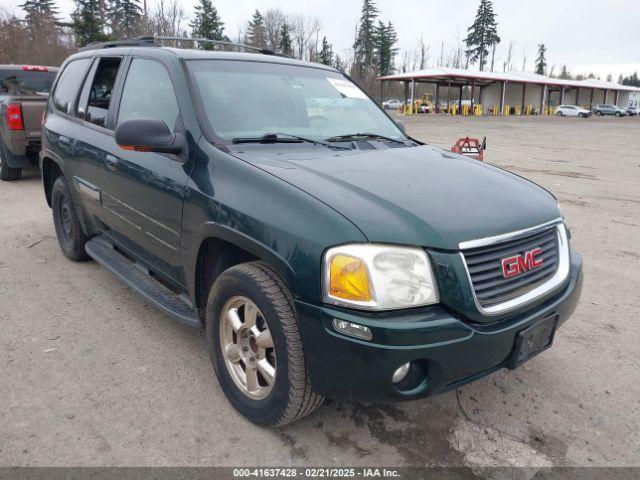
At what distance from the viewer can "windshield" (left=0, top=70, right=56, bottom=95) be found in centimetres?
954

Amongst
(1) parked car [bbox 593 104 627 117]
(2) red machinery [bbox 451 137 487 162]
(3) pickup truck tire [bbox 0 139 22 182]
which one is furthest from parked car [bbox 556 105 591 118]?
(3) pickup truck tire [bbox 0 139 22 182]

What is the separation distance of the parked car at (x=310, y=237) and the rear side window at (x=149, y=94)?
0.02 metres

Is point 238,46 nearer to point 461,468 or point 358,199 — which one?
point 358,199

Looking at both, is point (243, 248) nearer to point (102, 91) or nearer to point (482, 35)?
point (102, 91)

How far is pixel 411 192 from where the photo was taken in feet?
7.97

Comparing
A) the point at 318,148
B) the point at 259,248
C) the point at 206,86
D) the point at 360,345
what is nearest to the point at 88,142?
the point at 206,86

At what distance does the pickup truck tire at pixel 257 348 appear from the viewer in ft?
7.27

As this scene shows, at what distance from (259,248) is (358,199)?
1.60 ft

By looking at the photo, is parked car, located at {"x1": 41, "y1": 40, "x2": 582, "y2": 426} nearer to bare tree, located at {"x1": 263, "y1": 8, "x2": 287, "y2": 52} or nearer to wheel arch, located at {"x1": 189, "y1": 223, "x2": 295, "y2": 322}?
wheel arch, located at {"x1": 189, "y1": 223, "x2": 295, "y2": 322}

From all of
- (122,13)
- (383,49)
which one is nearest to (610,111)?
(383,49)

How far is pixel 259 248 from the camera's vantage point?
7.58ft

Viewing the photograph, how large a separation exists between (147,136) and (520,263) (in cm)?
195

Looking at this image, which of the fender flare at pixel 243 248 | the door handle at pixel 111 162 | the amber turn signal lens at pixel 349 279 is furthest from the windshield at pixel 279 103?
the amber turn signal lens at pixel 349 279

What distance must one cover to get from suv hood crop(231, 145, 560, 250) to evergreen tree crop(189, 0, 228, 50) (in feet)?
157
